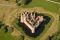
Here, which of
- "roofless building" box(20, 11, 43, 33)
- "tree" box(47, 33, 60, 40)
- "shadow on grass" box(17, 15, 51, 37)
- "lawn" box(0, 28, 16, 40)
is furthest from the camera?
"roofless building" box(20, 11, 43, 33)

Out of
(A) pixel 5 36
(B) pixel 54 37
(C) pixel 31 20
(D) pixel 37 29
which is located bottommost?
(A) pixel 5 36

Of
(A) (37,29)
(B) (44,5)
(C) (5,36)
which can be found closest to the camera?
(C) (5,36)

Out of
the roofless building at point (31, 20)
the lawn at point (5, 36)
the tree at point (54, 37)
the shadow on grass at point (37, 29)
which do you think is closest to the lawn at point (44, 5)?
the shadow on grass at point (37, 29)

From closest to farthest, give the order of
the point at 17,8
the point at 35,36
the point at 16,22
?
1. the point at 35,36
2. the point at 16,22
3. the point at 17,8

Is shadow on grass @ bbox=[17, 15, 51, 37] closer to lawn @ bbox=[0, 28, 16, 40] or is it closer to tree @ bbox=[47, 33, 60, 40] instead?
tree @ bbox=[47, 33, 60, 40]

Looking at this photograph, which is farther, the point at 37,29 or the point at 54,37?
the point at 37,29

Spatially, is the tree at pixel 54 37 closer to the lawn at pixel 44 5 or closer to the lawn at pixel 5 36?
the lawn at pixel 5 36

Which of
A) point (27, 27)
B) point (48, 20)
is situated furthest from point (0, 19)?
point (48, 20)

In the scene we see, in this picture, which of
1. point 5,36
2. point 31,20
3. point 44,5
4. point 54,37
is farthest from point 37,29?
point 44,5

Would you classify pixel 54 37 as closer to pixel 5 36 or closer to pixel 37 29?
pixel 37 29

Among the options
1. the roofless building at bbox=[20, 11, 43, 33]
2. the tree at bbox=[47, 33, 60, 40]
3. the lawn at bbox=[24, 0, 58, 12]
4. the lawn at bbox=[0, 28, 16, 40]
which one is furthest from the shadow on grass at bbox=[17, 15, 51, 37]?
the lawn at bbox=[24, 0, 58, 12]

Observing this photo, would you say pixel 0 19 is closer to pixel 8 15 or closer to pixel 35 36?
pixel 8 15
